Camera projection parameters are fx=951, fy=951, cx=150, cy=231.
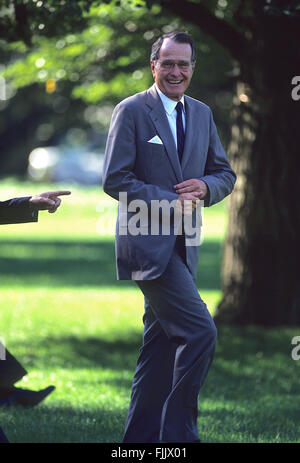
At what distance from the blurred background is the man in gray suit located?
1259mm

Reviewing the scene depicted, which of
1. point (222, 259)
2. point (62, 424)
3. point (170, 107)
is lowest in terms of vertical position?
point (62, 424)

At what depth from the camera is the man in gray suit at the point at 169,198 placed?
4.76 m

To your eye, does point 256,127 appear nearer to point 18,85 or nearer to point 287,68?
point 287,68

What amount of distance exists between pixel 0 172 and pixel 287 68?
4769 cm

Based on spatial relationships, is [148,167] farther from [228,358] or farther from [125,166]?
[228,358]

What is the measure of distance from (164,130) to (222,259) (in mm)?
5861

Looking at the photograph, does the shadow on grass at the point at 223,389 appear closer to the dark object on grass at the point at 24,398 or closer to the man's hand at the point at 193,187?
the dark object on grass at the point at 24,398

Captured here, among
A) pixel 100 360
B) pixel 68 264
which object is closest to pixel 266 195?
pixel 100 360

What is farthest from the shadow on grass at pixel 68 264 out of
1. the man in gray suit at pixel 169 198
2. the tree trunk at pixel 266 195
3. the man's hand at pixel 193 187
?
the man's hand at pixel 193 187

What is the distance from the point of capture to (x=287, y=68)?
941cm

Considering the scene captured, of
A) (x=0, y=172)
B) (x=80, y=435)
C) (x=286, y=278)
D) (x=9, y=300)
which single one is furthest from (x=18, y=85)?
(x=0, y=172)

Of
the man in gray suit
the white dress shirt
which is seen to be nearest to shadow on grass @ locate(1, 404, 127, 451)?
the man in gray suit

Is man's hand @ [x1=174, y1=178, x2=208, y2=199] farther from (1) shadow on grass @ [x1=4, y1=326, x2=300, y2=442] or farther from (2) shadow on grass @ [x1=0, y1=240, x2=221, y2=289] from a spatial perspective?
(2) shadow on grass @ [x1=0, y1=240, x2=221, y2=289]

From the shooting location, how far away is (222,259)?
10.7 m
